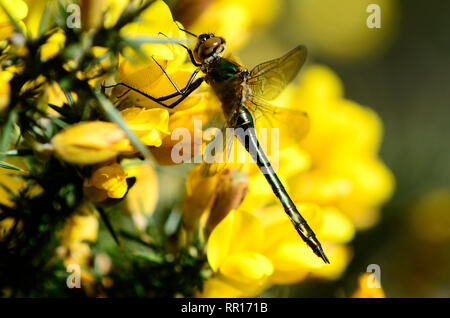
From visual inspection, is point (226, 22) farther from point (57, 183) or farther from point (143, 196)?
point (57, 183)

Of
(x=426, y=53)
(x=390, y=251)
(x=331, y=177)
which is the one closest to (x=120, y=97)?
(x=331, y=177)

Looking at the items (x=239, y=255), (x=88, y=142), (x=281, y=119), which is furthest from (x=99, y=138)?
(x=281, y=119)

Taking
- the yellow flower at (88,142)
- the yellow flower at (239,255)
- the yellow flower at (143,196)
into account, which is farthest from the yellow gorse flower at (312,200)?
the yellow flower at (88,142)

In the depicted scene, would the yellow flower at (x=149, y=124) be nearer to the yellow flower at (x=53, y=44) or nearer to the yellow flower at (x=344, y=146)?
the yellow flower at (x=53, y=44)

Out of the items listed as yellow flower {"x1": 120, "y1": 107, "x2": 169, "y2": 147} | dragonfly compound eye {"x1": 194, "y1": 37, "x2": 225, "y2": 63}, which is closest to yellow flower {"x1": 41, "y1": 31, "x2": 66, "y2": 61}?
yellow flower {"x1": 120, "y1": 107, "x2": 169, "y2": 147}

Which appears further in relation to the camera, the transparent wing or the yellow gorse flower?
the transparent wing

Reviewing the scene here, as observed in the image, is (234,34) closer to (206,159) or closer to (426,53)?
(206,159)

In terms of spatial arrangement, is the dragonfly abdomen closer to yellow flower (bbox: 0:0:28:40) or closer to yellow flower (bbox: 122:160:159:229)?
yellow flower (bbox: 122:160:159:229)
